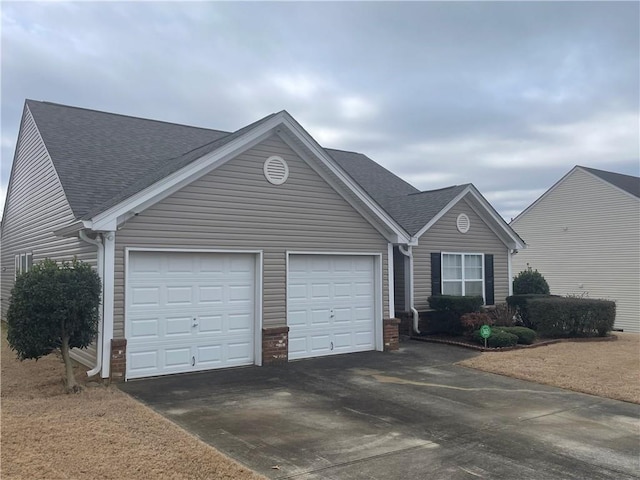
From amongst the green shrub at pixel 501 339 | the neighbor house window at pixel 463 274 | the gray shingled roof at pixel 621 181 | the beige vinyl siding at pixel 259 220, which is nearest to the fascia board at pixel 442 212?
the neighbor house window at pixel 463 274

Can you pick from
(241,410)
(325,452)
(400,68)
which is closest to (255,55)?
(400,68)

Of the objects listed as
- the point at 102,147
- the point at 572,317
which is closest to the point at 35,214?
the point at 102,147

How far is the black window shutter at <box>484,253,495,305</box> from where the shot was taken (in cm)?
1772

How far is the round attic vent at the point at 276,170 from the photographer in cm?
1147

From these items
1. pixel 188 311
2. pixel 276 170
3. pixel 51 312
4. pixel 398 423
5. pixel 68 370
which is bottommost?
pixel 398 423

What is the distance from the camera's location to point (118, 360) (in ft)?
30.7

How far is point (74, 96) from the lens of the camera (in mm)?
21766

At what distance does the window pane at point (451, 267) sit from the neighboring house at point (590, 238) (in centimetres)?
1326

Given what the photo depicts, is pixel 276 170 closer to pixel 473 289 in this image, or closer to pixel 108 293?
pixel 108 293

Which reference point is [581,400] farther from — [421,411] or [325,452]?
[325,452]

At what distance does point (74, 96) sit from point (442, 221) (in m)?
16.0

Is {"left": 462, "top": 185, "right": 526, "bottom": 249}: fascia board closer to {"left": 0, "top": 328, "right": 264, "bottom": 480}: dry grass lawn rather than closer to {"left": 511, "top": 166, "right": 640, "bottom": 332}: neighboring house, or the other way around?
{"left": 511, "top": 166, "right": 640, "bottom": 332}: neighboring house

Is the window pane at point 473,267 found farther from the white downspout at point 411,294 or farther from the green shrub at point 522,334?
the green shrub at point 522,334

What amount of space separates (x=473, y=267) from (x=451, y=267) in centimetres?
99
